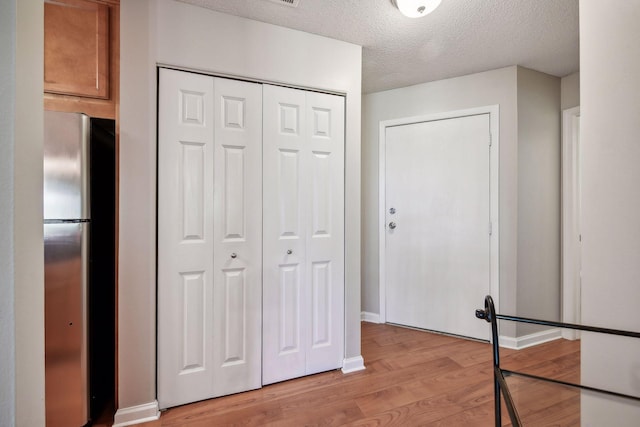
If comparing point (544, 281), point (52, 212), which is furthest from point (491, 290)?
point (52, 212)

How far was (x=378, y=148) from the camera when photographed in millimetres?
3250

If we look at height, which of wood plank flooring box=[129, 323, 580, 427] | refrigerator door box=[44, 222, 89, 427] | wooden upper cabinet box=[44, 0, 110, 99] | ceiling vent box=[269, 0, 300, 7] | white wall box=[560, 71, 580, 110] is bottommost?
wood plank flooring box=[129, 323, 580, 427]

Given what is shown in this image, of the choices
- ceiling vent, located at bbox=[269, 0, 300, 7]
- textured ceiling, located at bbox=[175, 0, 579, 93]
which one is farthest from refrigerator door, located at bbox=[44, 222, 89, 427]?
ceiling vent, located at bbox=[269, 0, 300, 7]

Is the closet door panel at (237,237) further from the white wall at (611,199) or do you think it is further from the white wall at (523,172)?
the white wall at (523,172)

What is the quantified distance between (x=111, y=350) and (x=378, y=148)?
2.76m

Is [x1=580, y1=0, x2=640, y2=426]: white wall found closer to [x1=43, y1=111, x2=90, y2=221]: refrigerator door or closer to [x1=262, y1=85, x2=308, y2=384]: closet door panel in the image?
[x1=262, y1=85, x2=308, y2=384]: closet door panel

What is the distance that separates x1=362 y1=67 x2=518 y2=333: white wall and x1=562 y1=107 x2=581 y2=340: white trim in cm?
58

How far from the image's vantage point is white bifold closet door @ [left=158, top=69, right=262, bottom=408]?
5.84ft

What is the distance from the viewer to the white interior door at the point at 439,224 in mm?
2760

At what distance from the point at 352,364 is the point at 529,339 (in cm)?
164

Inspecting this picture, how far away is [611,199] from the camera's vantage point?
3.33 ft

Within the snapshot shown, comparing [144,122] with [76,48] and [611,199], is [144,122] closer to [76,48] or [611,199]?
[76,48]

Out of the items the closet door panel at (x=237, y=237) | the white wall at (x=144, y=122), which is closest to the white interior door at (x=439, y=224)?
the closet door panel at (x=237, y=237)

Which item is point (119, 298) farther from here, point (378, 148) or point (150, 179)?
point (378, 148)
